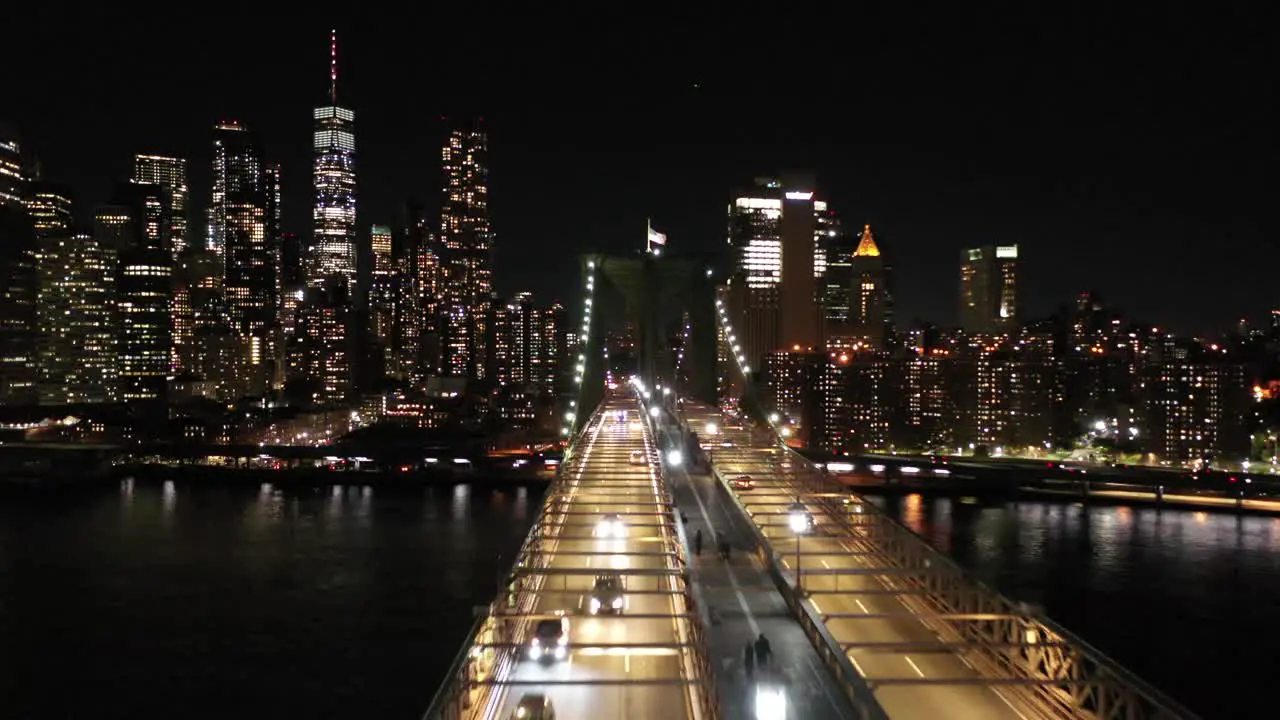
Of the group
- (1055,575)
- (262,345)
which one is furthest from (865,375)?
(262,345)

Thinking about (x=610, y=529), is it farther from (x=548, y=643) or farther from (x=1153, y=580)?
(x=1153, y=580)

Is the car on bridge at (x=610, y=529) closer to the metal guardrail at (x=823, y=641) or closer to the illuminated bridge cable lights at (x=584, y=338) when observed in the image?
the metal guardrail at (x=823, y=641)

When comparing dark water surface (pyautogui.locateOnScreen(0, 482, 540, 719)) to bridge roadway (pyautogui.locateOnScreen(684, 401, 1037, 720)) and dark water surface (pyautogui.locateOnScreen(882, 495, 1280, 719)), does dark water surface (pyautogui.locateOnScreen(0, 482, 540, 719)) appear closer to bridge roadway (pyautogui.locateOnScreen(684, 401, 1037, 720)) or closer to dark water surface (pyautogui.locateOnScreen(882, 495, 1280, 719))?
bridge roadway (pyautogui.locateOnScreen(684, 401, 1037, 720))

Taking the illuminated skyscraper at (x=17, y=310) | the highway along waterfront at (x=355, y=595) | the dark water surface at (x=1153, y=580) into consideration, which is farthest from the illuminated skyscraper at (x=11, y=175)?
the dark water surface at (x=1153, y=580)

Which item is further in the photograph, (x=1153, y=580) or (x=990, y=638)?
(x=1153, y=580)

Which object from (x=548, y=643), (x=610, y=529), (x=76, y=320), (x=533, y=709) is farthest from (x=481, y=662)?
(x=76, y=320)

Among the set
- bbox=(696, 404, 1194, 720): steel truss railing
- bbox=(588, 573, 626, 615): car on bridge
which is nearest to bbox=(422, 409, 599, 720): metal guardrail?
bbox=(588, 573, 626, 615): car on bridge
